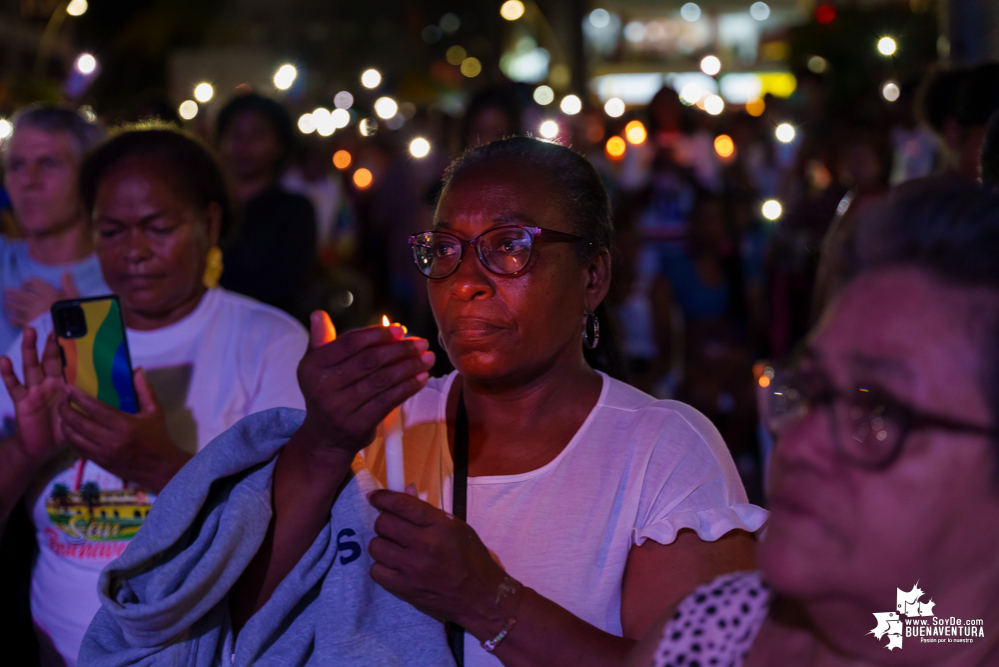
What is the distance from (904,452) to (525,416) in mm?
1107

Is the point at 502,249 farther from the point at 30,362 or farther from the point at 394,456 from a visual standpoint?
the point at 30,362

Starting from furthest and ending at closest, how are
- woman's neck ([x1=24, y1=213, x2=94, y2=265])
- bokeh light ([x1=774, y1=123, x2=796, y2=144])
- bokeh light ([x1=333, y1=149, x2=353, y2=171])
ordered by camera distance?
bokeh light ([x1=333, y1=149, x2=353, y2=171]) < bokeh light ([x1=774, y1=123, x2=796, y2=144]) < woman's neck ([x1=24, y1=213, x2=94, y2=265])

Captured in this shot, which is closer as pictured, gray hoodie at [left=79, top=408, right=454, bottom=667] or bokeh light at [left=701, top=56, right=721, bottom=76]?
gray hoodie at [left=79, top=408, right=454, bottom=667]

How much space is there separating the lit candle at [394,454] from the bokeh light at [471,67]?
30.3 m

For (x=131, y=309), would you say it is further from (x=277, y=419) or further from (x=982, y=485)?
(x=982, y=485)

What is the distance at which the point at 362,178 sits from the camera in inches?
438

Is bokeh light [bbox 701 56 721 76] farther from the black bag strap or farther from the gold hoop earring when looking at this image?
the black bag strap

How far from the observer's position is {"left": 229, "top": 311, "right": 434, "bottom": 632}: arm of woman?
1.90 m

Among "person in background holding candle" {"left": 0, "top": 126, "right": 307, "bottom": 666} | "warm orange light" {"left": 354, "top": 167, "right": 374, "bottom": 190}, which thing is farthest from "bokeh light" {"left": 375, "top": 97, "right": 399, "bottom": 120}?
"person in background holding candle" {"left": 0, "top": 126, "right": 307, "bottom": 666}

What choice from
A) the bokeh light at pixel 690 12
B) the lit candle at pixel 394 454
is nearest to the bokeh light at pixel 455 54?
the bokeh light at pixel 690 12

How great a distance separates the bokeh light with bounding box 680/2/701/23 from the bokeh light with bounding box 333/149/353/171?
30.0 meters

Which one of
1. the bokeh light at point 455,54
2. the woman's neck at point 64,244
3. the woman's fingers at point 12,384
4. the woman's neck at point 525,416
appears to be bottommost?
the woman's neck at point 525,416

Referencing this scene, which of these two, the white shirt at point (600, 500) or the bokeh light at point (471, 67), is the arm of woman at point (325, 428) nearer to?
the white shirt at point (600, 500)

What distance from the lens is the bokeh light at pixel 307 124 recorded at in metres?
12.3
